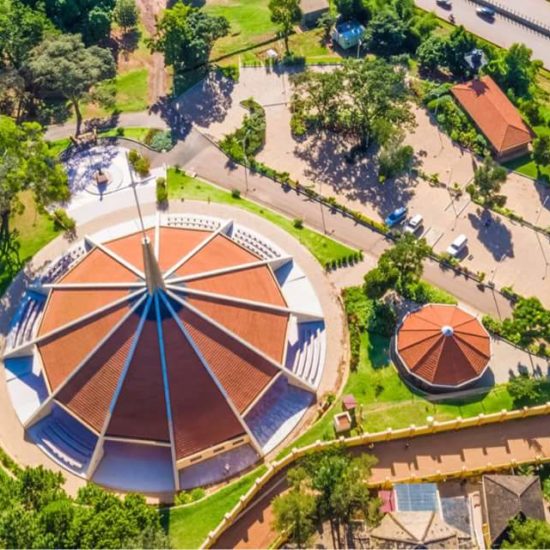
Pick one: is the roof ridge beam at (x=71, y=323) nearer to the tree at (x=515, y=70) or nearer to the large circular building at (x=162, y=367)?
the large circular building at (x=162, y=367)

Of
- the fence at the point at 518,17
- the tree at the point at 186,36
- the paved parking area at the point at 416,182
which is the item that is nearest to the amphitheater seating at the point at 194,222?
the paved parking area at the point at 416,182

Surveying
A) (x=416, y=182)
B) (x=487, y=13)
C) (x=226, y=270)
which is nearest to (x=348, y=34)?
(x=487, y=13)

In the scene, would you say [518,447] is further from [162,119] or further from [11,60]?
[11,60]

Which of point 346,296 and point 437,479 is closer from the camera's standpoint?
point 437,479

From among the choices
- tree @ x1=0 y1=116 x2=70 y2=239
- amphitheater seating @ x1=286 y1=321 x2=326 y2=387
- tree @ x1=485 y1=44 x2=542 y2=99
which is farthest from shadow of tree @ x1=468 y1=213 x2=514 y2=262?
tree @ x1=0 y1=116 x2=70 y2=239

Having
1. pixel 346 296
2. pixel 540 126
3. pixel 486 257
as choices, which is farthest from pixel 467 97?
pixel 346 296

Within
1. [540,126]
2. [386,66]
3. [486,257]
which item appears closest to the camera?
[486,257]
